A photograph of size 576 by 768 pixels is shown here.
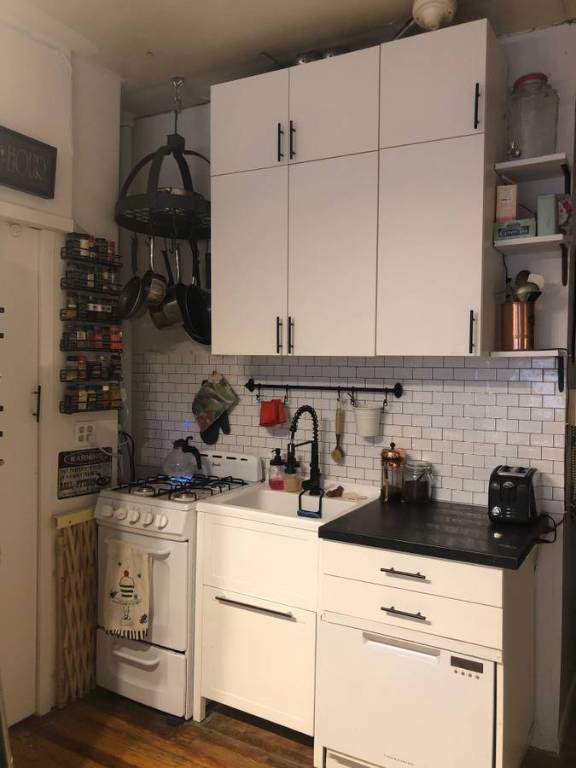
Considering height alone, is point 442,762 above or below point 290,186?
below

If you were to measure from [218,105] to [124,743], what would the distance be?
268 centimetres

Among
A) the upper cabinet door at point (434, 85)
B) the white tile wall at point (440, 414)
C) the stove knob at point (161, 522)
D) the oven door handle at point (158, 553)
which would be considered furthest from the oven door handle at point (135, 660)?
the upper cabinet door at point (434, 85)

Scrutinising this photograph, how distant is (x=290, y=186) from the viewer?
258cm

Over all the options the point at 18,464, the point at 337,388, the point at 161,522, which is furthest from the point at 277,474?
the point at 18,464

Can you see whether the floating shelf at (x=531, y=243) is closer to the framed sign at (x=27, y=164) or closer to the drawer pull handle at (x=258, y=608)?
the drawer pull handle at (x=258, y=608)

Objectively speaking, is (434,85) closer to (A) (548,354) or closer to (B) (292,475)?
(A) (548,354)

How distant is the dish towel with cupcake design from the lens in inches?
104

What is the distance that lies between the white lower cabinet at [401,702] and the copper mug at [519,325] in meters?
1.10

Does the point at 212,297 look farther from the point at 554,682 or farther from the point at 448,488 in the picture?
the point at 554,682

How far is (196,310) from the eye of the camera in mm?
3012

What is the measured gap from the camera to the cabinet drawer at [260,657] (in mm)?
2365

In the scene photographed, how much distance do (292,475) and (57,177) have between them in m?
1.66

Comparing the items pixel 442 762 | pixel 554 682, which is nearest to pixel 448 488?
pixel 554 682

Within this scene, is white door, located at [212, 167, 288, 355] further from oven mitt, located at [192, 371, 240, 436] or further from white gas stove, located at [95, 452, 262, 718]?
white gas stove, located at [95, 452, 262, 718]
